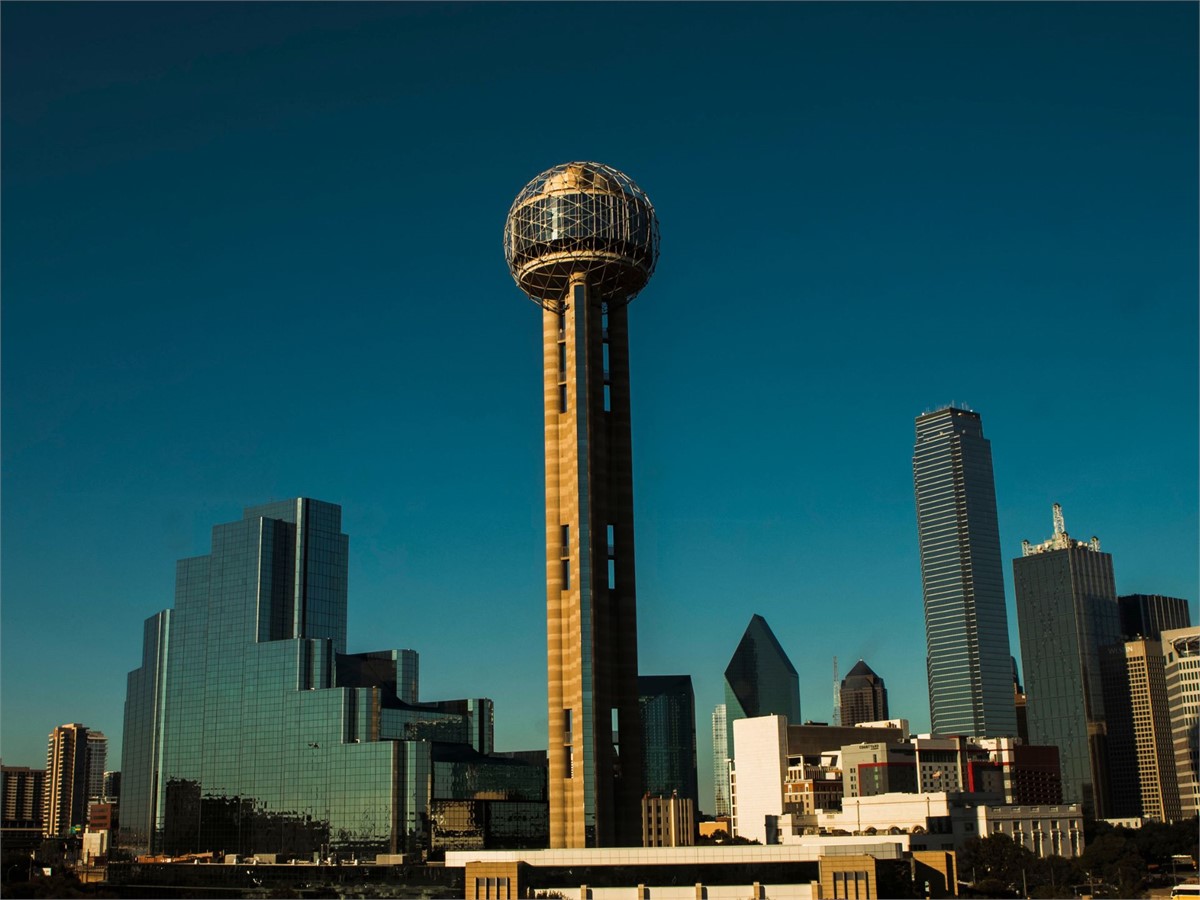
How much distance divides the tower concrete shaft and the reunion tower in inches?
4.9

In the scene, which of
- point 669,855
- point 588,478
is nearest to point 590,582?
point 588,478

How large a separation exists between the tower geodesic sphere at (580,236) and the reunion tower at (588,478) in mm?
173

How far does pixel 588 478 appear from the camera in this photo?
165125 millimetres

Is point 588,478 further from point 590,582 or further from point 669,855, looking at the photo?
point 669,855

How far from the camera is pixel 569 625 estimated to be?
16250 centimetres

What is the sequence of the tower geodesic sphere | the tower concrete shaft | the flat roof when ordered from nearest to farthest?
the flat roof < the tower concrete shaft < the tower geodesic sphere

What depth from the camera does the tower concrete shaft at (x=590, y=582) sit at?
158m

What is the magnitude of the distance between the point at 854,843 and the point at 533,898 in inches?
1555

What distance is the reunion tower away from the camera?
159000 mm

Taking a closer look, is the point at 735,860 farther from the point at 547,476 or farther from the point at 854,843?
the point at 547,476

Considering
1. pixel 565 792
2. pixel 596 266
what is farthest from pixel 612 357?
pixel 565 792

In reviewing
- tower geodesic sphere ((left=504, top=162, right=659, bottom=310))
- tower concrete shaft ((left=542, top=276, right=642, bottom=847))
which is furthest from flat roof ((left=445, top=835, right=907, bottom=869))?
tower geodesic sphere ((left=504, top=162, right=659, bottom=310))

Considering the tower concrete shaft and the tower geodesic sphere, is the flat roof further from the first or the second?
the tower geodesic sphere

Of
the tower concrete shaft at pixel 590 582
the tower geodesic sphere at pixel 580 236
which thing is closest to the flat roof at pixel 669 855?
the tower concrete shaft at pixel 590 582
